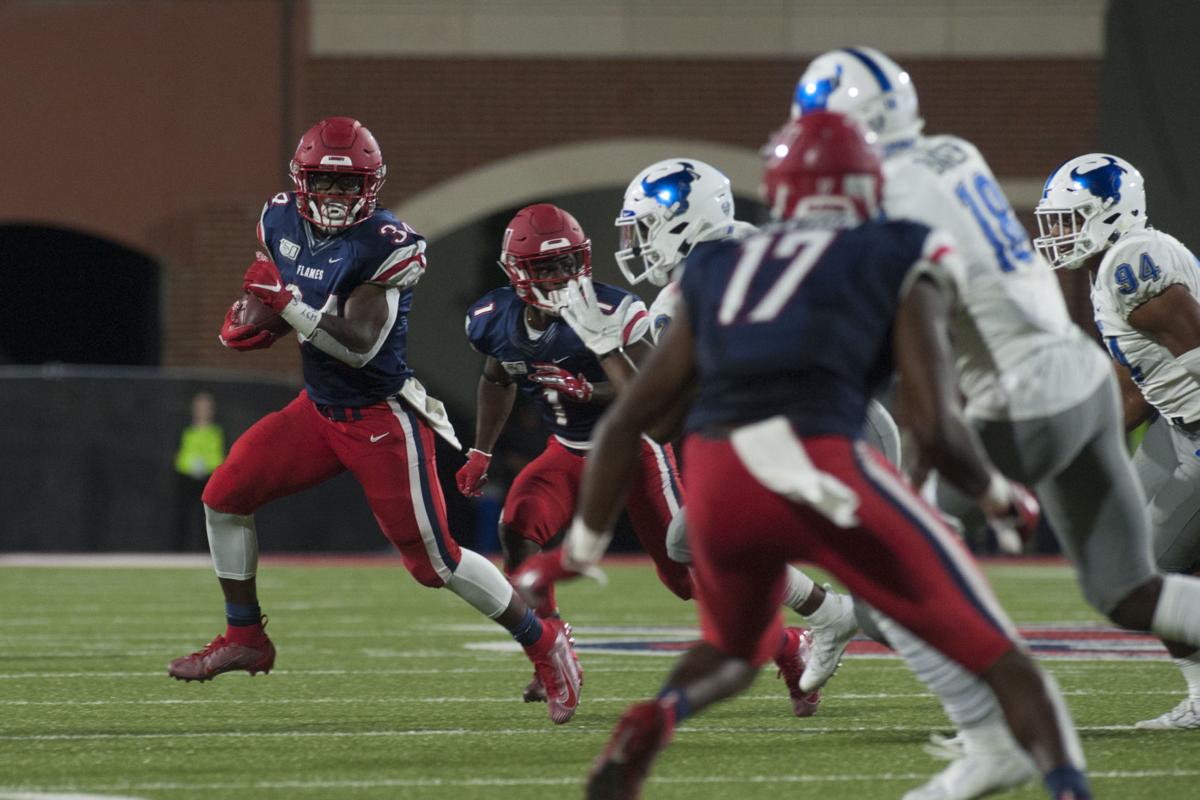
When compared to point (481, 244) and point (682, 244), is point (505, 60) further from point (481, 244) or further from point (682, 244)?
point (682, 244)

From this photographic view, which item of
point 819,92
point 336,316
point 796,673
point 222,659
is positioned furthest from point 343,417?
point 819,92

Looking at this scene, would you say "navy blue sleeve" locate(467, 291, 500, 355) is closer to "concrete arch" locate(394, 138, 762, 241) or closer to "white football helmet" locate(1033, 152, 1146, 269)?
"white football helmet" locate(1033, 152, 1146, 269)

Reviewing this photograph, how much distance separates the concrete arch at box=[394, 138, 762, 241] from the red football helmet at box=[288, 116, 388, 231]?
11411 mm

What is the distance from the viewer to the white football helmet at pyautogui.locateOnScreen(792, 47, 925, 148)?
13.4ft

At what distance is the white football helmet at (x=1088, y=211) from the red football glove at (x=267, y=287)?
87.4 inches

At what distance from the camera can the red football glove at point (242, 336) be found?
5688mm

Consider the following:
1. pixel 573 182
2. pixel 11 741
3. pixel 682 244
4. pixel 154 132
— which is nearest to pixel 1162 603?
pixel 682 244

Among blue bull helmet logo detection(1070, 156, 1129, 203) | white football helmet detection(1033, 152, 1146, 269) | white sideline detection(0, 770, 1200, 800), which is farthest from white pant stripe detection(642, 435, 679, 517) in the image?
white sideline detection(0, 770, 1200, 800)

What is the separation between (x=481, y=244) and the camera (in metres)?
17.4

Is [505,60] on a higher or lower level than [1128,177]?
lower

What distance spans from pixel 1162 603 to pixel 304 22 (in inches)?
554

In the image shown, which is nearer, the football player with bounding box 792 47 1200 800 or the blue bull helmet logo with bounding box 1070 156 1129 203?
the football player with bounding box 792 47 1200 800

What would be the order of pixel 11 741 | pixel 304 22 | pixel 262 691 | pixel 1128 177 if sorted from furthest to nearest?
1. pixel 304 22
2. pixel 262 691
3. pixel 1128 177
4. pixel 11 741

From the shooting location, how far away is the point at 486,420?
690 cm
